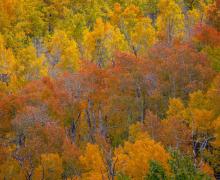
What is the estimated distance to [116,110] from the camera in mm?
54531

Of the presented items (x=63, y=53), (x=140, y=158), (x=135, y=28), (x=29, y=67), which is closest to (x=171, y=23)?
(x=135, y=28)

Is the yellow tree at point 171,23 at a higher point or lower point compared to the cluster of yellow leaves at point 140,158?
higher

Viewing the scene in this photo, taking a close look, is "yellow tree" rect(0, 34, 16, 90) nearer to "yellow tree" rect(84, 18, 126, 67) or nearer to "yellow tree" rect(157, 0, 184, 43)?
"yellow tree" rect(84, 18, 126, 67)

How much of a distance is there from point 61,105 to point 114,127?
5.89 metres

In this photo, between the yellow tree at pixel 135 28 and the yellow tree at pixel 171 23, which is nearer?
the yellow tree at pixel 135 28

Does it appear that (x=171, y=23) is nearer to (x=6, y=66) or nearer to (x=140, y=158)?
(x=6, y=66)

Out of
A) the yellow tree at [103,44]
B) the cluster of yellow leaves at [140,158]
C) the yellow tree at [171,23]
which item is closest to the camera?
the cluster of yellow leaves at [140,158]

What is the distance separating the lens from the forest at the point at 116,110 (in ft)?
147

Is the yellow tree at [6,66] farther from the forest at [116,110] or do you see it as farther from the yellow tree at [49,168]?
the yellow tree at [49,168]

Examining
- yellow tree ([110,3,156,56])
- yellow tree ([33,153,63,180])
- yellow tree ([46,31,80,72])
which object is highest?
yellow tree ([110,3,156,56])

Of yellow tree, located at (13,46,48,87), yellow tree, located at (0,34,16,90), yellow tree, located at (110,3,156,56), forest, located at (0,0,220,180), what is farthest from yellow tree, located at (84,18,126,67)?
yellow tree, located at (0,34,16,90)

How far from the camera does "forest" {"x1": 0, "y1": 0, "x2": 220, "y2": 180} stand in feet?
147

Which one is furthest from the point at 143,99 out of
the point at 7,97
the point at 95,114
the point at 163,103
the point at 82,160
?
the point at 7,97

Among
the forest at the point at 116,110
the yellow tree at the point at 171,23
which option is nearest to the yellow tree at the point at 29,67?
the forest at the point at 116,110
